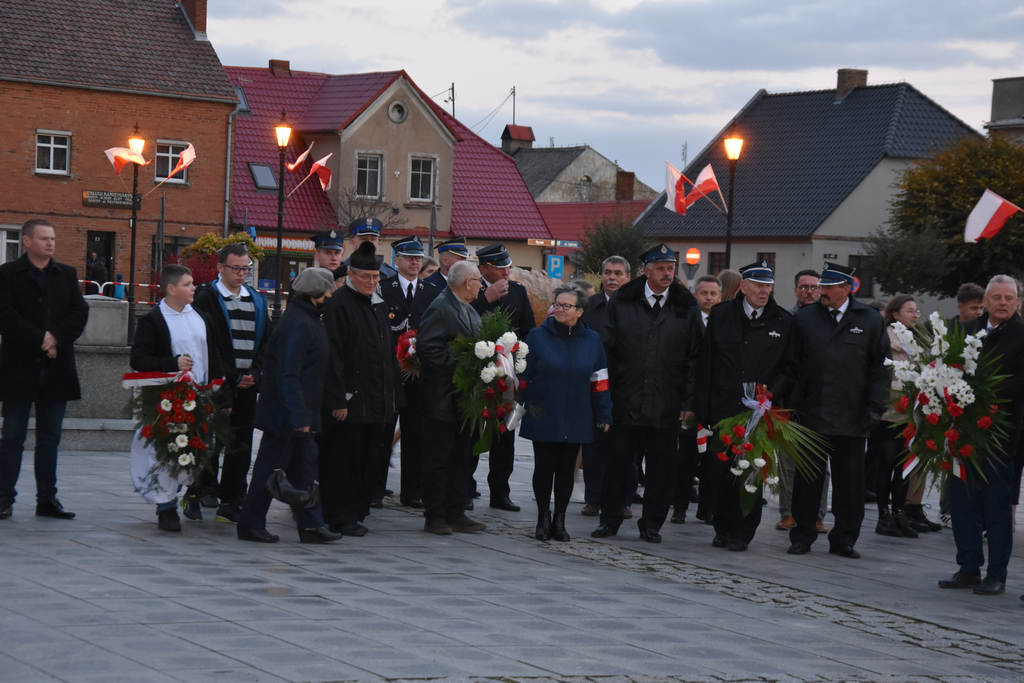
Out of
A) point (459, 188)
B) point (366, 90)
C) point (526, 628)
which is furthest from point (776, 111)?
point (526, 628)

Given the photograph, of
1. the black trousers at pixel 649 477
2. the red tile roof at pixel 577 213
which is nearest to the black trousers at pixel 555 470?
the black trousers at pixel 649 477

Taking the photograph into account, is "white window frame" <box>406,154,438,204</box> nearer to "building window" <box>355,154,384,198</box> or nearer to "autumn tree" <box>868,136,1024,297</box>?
"building window" <box>355,154,384,198</box>

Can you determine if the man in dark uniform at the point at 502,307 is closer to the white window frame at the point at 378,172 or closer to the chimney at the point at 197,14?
the white window frame at the point at 378,172

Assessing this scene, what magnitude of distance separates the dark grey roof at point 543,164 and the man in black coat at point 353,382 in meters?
67.1

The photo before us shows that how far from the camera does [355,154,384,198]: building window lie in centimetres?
4928

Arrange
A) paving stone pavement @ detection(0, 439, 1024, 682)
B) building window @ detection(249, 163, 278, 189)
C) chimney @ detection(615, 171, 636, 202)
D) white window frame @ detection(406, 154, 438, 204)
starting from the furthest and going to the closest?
1. chimney @ detection(615, 171, 636, 202)
2. white window frame @ detection(406, 154, 438, 204)
3. building window @ detection(249, 163, 278, 189)
4. paving stone pavement @ detection(0, 439, 1024, 682)

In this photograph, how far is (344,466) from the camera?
10344 millimetres

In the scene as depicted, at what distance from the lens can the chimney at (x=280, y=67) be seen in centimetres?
5262

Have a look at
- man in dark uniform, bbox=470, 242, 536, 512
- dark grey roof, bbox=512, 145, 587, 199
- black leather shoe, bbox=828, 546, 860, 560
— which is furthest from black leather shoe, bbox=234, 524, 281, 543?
dark grey roof, bbox=512, 145, 587, 199

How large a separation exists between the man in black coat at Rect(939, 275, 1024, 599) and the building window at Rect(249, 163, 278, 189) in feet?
131

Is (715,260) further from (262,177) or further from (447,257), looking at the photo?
(447,257)

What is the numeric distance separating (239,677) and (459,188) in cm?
4793

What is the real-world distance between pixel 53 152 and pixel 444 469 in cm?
3578

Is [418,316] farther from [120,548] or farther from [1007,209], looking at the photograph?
[1007,209]
